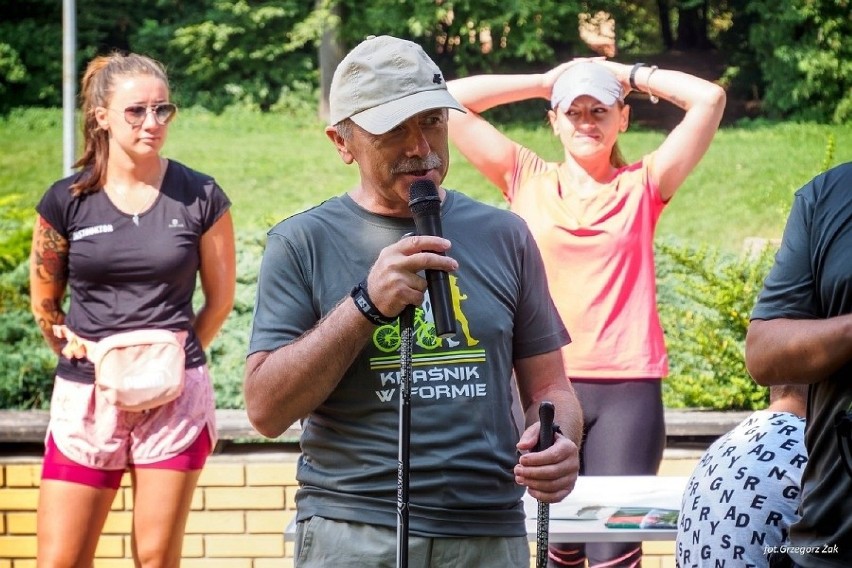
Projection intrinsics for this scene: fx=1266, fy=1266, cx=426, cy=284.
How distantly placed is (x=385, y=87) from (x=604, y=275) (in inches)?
76.5

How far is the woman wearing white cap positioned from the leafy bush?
1.06 metres

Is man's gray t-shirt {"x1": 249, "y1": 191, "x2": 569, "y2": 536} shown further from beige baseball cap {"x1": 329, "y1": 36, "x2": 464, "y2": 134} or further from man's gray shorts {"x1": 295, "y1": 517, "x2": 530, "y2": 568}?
beige baseball cap {"x1": 329, "y1": 36, "x2": 464, "y2": 134}

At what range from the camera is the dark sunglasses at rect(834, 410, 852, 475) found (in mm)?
2107

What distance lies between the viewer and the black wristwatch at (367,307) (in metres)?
2.21

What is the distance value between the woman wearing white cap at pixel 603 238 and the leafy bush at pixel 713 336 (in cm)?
106

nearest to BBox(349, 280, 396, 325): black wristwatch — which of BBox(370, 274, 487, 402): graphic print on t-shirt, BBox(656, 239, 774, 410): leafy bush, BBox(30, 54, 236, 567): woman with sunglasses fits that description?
BBox(370, 274, 487, 402): graphic print on t-shirt

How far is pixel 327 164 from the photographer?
10141mm

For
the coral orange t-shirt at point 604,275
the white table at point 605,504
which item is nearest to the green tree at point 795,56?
the coral orange t-shirt at point 604,275

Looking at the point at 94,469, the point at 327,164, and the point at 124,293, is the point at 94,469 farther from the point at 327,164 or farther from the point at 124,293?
the point at 327,164

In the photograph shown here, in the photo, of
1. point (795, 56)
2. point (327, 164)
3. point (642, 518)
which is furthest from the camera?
point (327, 164)

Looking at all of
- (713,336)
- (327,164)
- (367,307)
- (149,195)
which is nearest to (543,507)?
(367,307)

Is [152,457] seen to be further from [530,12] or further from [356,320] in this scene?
[530,12]

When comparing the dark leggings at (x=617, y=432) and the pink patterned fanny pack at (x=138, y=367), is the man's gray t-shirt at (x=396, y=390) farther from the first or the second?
the dark leggings at (x=617, y=432)

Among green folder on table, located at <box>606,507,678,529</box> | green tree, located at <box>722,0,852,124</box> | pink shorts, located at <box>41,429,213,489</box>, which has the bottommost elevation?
green folder on table, located at <box>606,507,678,529</box>
